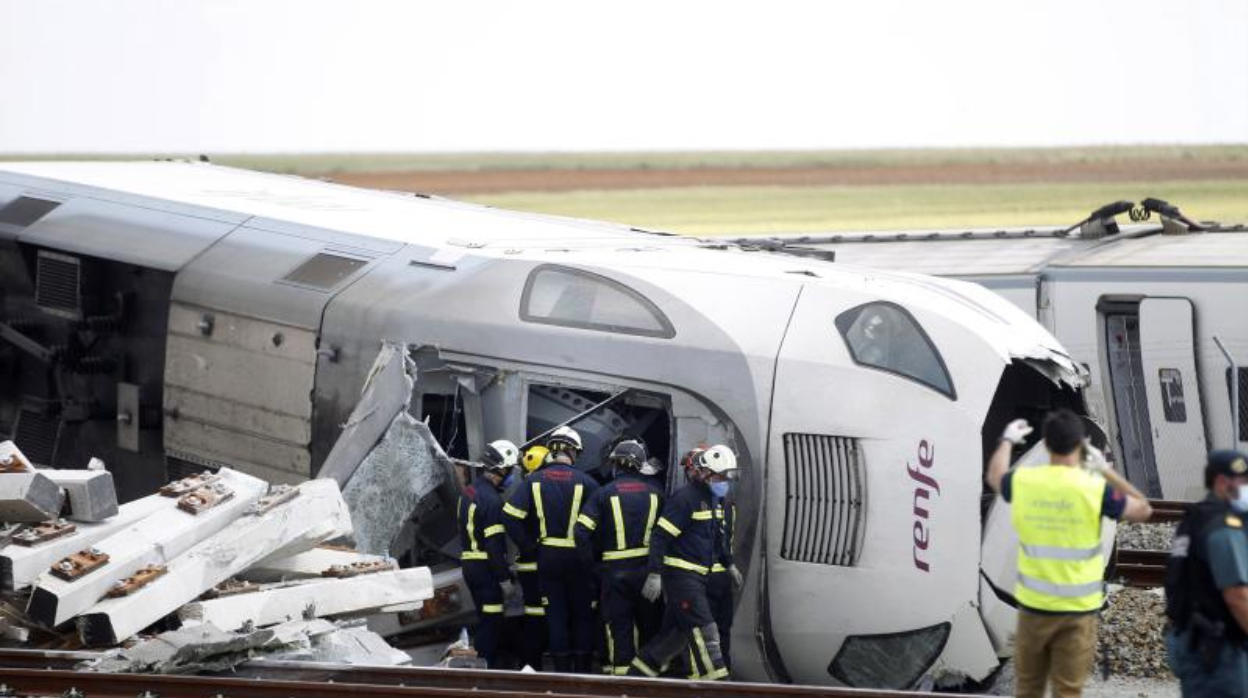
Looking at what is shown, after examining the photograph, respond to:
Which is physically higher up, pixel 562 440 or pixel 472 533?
pixel 562 440

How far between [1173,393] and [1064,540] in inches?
415

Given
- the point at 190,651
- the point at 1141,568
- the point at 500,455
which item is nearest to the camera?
the point at 190,651

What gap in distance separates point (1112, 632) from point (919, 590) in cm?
316

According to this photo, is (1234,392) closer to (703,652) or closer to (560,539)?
(703,652)

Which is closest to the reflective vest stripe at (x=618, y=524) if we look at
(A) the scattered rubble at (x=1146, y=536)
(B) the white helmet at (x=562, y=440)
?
(B) the white helmet at (x=562, y=440)

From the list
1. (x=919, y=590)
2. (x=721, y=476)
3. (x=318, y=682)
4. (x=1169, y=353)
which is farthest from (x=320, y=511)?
(x=1169, y=353)

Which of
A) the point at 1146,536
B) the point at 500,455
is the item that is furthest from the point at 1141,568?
the point at 500,455

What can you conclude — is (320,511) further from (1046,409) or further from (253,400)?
(1046,409)

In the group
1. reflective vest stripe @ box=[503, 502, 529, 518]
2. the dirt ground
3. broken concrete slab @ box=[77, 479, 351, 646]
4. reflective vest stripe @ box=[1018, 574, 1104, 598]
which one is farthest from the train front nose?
the dirt ground

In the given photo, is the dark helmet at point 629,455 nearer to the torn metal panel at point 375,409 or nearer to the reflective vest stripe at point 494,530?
the reflective vest stripe at point 494,530

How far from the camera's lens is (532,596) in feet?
41.7

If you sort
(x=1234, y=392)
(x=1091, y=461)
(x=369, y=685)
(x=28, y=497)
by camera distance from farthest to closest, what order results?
(x=1234, y=392), (x=28, y=497), (x=369, y=685), (x=1091, y=461)

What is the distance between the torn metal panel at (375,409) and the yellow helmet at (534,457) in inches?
36.0

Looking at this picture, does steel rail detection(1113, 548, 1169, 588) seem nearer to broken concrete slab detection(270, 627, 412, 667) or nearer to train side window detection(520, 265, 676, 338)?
train side window detection(520, 265, 676, 338)
